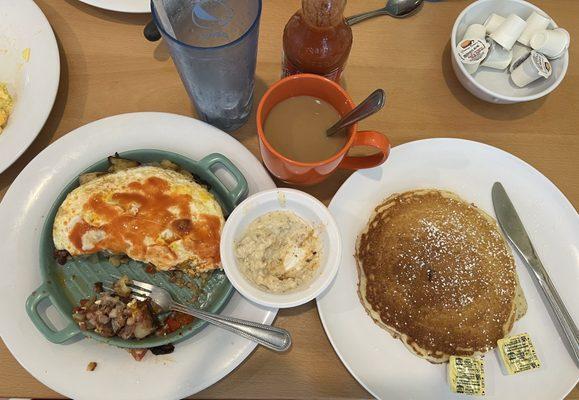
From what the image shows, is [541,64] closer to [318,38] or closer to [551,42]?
[551,42]

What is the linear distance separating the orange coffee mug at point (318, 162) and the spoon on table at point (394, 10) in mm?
465

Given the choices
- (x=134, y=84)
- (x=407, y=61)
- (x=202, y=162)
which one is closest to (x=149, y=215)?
(x=202, y=162)

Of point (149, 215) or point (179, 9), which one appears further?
point (149, 215)

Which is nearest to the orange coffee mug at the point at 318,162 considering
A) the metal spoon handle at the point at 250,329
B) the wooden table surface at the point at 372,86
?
the wooden table surface at the point at 372,86

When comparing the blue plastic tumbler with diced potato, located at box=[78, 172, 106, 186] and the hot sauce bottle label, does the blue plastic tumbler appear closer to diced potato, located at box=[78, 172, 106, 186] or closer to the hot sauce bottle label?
the hot sauce bottle label

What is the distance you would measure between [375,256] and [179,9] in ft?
2.59

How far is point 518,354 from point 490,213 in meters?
0.39

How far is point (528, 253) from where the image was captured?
1.17 metres

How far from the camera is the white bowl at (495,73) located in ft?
4.08

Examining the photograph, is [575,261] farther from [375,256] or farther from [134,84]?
[134,84]

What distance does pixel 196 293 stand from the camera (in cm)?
114

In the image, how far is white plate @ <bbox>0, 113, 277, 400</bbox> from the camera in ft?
3.43

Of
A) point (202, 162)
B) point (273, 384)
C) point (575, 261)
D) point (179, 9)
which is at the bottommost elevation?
point (273, 384)

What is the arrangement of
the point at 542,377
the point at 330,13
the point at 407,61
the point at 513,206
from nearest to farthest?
the point at 330,13, the point at 542,377, the point at 513,206, the point at 407,61
